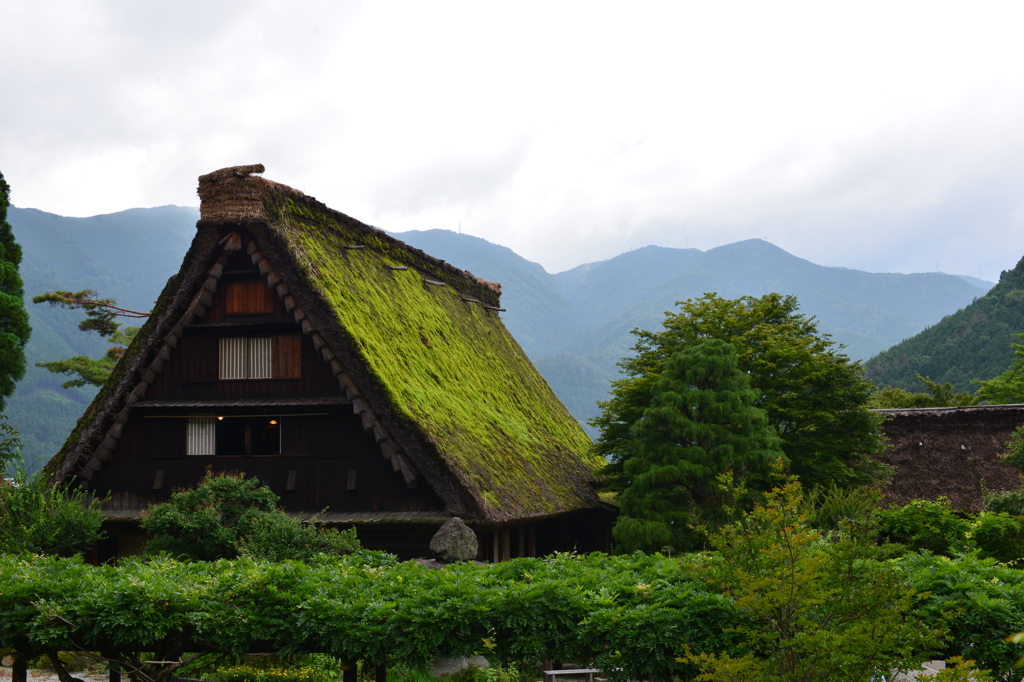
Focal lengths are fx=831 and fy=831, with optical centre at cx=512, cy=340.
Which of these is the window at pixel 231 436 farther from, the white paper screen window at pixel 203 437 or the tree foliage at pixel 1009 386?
the tree foliage at pixel 1009 386

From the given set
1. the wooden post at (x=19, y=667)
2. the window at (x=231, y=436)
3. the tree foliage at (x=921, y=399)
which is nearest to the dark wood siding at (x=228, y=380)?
the window at (x=231, y=436)

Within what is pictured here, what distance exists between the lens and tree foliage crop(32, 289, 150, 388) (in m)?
30.2

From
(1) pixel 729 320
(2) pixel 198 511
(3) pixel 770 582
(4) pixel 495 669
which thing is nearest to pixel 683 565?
(3) pixel 770 582

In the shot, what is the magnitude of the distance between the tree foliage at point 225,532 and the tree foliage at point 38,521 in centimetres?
179

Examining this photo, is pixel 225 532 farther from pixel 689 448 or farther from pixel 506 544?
pixel 689 448

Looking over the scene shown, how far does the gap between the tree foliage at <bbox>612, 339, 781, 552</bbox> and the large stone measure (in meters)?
3.29

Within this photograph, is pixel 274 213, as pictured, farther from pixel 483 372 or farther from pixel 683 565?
pixel 683 565

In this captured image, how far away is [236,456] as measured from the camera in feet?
57.3

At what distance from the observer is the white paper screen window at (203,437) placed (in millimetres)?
17781

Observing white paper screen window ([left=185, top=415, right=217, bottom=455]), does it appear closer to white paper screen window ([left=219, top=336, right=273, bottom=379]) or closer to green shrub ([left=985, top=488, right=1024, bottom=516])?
white paper screen window ([left=219, top=336, right=273, bottom=379])

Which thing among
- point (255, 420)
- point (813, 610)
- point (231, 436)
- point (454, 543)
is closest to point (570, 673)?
point (454, 543)

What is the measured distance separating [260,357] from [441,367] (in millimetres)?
4607

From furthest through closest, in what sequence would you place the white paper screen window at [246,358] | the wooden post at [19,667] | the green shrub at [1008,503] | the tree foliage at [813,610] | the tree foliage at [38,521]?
the green shrub at [1008,503], the white paper screen window at [246,358], the tree foliage at [38,521], the wooden post at [19,667], the tree foliage at [813,610]

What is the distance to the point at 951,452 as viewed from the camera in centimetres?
2750
